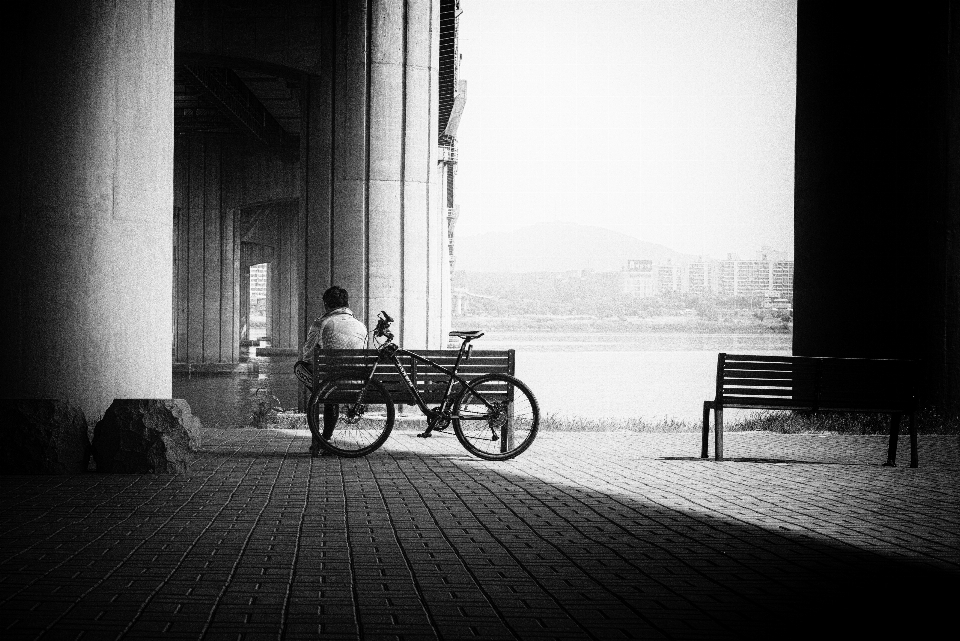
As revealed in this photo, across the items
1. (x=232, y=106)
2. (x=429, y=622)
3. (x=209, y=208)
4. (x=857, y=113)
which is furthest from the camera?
(x=209, y=208)

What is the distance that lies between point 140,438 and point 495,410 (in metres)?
2.90

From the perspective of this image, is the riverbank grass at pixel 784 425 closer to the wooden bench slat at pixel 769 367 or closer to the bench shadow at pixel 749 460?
the wooden bench slat at pixel 769 367

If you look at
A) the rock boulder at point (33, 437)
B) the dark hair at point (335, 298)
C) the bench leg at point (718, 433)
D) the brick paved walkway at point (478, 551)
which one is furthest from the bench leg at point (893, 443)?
the rock boulder at point (33, 437)

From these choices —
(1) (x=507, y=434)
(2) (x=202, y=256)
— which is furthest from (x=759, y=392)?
(2) (x=202, y=256)

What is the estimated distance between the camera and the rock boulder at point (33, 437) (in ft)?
26.4

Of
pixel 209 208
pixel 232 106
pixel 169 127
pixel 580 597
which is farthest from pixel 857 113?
pixel 209 208

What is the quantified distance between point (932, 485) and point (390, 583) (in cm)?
481

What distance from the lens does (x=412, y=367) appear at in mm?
9930

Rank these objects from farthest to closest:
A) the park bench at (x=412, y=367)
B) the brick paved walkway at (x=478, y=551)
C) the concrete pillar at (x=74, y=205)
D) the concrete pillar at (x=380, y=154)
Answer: the concrete pillar at (x=380, y=154) < the park bench at (x=412, y=367) < the concrete pillar at (x=74, y=205) < the brick paved walkway at (x=478, y=551)

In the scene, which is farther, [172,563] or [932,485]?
[932,485]

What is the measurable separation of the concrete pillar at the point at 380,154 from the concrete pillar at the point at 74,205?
7.09 metres

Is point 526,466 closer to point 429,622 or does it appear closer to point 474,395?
point 474,395

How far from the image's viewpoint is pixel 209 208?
127ft

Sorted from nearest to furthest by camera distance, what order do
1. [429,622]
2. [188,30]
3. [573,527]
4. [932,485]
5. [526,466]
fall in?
1. [429,622]
2. [573,527]
3. [932,485]
4. [526,466]
5. [188,30]
